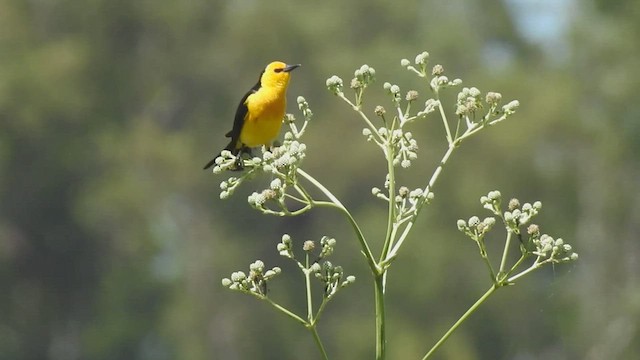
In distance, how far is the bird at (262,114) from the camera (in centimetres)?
599

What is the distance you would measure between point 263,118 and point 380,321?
91.8 inches

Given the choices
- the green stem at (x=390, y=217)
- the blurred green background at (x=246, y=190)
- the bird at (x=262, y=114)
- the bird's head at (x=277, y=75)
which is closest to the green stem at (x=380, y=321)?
the green stem at (x=390, y=217)

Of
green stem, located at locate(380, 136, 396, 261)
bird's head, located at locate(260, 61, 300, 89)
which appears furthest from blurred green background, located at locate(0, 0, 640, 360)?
green stem, located at locate(380, 136, 396, 261)

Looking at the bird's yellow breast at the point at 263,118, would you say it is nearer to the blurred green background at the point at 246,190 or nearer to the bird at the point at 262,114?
the bird at the point at 262,114

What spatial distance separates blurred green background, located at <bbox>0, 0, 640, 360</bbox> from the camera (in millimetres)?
29078

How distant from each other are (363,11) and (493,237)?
37.7 feet

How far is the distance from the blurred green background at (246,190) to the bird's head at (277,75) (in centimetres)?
2067

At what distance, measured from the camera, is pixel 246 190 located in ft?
85.1

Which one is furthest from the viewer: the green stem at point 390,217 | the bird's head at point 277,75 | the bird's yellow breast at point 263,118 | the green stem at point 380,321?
the bird's head at point 277,75

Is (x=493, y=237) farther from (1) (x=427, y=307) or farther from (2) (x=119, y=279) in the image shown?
(2) (x=119, y=279)

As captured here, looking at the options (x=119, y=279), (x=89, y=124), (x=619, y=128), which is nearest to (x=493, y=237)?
→ (x=619, y=128)

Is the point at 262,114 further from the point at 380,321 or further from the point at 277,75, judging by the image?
the point at 380,321

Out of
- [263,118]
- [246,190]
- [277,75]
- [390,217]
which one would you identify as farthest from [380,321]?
[246,190]

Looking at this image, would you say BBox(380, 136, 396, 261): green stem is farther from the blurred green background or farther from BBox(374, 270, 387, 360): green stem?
the blurred green background
